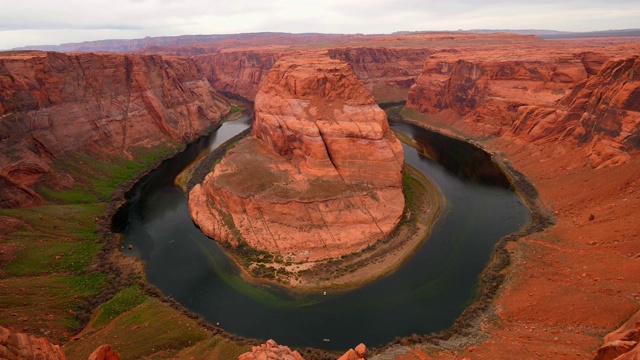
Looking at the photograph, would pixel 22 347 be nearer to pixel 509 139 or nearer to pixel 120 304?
pixel 120 304

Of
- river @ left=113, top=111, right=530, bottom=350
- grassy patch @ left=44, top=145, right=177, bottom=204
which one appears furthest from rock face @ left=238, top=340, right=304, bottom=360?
grassy patch @ left=44, top=145, right=177, bottom=204

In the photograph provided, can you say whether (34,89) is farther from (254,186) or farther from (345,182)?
(345,182)

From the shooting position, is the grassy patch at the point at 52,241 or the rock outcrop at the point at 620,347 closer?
the rock outcrop at the point at 620,347

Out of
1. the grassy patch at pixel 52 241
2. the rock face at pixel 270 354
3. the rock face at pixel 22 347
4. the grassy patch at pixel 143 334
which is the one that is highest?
the rock face at pixel 22 347

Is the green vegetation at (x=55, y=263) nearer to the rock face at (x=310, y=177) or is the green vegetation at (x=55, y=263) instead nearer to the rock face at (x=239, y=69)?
the rock face at (x=310, y=177)

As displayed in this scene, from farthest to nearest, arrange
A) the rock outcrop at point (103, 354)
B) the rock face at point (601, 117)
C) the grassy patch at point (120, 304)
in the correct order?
the rock face at point (601, 117)
the grassy patch at point (120, 304)
the rock outcrop at point (103, 354)

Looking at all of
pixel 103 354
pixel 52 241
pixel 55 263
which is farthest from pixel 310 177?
pixel 103 354

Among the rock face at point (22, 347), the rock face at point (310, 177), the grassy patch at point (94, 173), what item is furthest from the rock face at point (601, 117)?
the grassy patch at point (94, 173)

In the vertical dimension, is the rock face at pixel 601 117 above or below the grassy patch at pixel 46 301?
above
